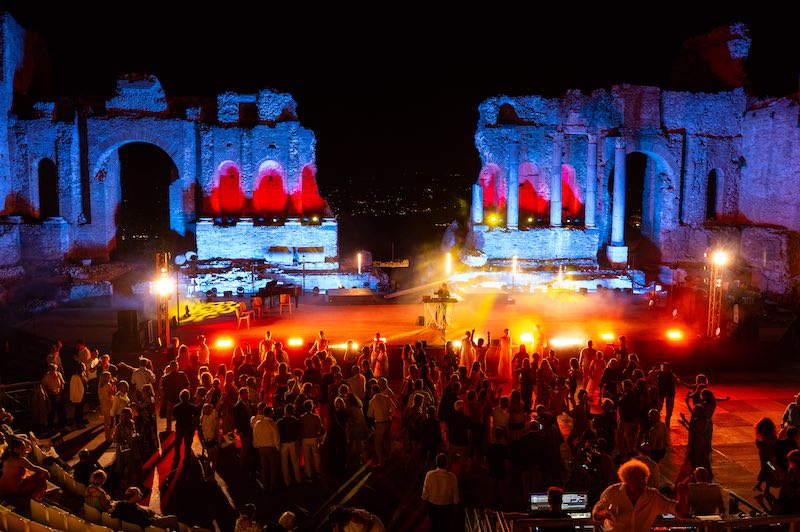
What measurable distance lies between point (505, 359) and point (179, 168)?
22490mm

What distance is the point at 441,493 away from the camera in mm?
8484

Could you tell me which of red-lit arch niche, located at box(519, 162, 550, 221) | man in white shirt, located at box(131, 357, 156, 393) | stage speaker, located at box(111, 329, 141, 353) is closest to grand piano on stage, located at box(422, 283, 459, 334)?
stage speaker, located at box(111, 329, 141, 353)

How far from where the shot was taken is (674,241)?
35781 millimetres

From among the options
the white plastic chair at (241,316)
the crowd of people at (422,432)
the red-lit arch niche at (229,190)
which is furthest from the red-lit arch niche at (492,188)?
the crowd of people at (422,432)

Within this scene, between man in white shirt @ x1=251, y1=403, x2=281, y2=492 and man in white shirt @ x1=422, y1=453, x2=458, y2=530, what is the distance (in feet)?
9.80

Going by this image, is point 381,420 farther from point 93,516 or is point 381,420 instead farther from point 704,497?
point 704,497

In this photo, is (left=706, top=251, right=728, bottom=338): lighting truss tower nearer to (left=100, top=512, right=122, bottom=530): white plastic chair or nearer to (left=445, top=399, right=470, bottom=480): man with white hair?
(left=445, top=399, right=470, bottom=480): man with white hair

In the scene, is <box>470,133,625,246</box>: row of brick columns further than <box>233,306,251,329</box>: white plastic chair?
Yes

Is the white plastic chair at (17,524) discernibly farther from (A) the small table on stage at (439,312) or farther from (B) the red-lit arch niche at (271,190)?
(B) the red-lit arch niche at (271,190)

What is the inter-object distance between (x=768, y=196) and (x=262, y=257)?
25.7 meters

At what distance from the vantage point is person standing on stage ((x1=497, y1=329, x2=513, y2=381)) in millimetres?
16578

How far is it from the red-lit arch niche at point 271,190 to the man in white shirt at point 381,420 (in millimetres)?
23890

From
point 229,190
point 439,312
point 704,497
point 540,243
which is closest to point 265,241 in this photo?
point 229,190

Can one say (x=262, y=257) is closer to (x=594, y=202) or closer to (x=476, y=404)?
(x=594, y=202)
